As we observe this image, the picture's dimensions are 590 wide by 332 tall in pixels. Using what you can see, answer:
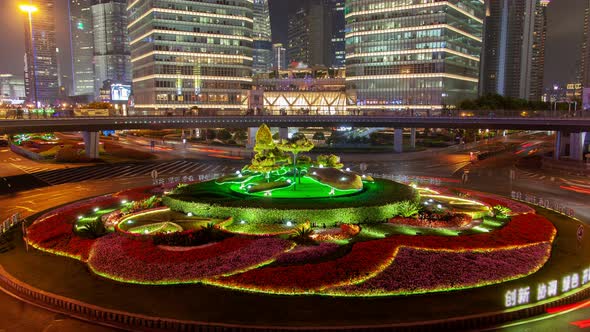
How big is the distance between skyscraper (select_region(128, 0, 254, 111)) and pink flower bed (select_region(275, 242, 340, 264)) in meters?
137

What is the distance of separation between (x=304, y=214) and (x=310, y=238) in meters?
3.01

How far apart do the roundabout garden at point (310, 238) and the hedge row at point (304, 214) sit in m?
0.07

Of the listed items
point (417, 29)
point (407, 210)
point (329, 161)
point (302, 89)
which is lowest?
point (407, 210)

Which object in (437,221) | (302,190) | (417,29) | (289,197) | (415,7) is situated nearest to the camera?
(437,221)

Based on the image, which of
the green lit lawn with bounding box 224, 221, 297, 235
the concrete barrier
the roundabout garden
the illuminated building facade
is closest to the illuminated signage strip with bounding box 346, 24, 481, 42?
the illuminated building facade

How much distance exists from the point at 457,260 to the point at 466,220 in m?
8.80

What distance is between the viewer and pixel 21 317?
19.9m

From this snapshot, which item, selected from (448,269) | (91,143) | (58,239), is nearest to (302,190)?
(448,269)

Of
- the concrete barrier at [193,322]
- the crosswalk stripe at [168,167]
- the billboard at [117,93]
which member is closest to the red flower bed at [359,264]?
the concrete barrier at [193,322]

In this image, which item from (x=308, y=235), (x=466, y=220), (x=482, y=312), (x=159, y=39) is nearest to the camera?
(x=482, y=312)

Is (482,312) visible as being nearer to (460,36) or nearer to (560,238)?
(560,238)

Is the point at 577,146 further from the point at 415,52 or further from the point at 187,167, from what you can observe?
the point at 415,52

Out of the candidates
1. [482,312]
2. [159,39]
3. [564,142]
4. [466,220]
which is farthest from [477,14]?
[482,312]

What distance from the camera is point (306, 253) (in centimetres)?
2567
